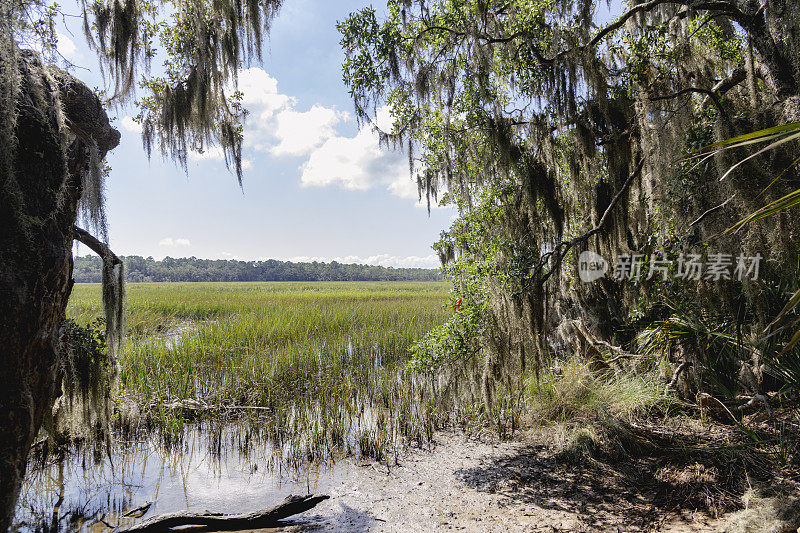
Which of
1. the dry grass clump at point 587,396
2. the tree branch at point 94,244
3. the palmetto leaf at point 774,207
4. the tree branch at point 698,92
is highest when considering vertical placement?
the tree branch at point 698,92

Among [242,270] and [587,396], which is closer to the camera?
[587,396]

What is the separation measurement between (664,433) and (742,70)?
4136 mm

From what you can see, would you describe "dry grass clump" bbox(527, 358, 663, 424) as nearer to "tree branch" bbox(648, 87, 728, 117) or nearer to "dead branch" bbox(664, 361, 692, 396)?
"dead branch" bbox(664, 361, 692, 396)

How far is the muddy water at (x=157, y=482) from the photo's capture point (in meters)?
3.79

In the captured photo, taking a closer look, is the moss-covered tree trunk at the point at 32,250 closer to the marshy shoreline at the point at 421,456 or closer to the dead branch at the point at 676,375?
Answer: the marshy shoreline at the point at 421,456

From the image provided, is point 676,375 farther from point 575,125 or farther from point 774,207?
point 774,207

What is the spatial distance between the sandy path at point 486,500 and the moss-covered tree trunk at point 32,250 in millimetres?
2276

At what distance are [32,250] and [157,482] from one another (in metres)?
2.99

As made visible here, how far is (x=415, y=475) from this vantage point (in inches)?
177

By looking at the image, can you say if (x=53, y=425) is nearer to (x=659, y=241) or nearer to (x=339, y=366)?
(x=339, y=366)

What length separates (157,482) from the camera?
14.4 feet

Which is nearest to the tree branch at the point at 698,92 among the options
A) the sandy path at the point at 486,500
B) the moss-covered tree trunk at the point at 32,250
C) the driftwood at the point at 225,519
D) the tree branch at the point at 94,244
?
the sandy path at the point at 486,500

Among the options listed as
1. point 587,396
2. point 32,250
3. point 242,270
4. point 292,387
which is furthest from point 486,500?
point 242,270

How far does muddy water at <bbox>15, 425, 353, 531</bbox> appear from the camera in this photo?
3.79 m
